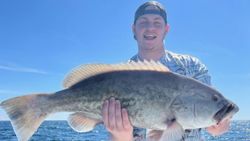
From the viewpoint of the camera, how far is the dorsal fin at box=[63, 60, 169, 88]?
18.6 ft

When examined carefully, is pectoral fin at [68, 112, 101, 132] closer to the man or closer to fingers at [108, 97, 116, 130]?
fingers at [108, 97, 116, 130]

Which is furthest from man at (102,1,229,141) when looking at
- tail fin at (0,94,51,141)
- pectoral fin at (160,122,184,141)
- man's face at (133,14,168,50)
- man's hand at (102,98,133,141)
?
tail fin at (0,94,51,141)

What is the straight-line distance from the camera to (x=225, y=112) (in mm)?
5484

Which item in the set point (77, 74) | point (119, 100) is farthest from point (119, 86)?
point (77, 74)

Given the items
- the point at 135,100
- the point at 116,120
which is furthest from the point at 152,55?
the point at 135,100

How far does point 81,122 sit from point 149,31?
205cm

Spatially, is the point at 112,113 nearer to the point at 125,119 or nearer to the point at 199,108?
the point at 125,119

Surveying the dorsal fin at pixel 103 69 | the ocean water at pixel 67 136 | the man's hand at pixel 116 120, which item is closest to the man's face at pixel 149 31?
the dorsal fin at pixel 103 69

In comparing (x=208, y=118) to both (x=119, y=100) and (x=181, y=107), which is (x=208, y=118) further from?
(x=119, y=100)

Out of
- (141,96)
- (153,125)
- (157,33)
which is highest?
(157,33)

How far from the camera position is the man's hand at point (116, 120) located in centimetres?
546

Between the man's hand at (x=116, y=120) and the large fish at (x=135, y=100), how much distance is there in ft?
0.23

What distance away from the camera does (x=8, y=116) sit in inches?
222

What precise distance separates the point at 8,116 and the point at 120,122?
1.43 m
